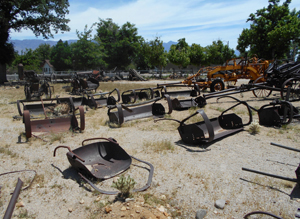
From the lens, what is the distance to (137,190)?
3445 mm

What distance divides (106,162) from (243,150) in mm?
2915

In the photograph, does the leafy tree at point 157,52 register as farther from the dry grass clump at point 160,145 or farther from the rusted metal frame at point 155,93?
the dry grass clump at point 160,145

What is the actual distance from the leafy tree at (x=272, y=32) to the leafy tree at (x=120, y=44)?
1975cm

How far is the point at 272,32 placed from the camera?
29.7 metres

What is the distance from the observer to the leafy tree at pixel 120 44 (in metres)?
43.7

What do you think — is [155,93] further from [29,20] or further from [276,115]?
[29,20]

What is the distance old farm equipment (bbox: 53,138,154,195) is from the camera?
3.89 m

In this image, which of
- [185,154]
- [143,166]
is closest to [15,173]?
[143,166]

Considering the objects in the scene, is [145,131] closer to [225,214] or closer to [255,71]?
[225,214]

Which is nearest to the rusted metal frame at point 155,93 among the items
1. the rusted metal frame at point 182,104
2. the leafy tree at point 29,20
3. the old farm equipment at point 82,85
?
the rusted metal frame at point 182,104

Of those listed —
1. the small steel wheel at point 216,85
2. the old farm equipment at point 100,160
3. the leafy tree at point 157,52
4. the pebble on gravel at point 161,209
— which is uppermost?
the leafy tree at point 157,52

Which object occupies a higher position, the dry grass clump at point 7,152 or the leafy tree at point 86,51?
Answer: the leafy tree at point 86,51

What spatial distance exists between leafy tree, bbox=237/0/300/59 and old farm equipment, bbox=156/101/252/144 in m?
28.6

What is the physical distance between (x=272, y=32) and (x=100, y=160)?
3251 centimetres
